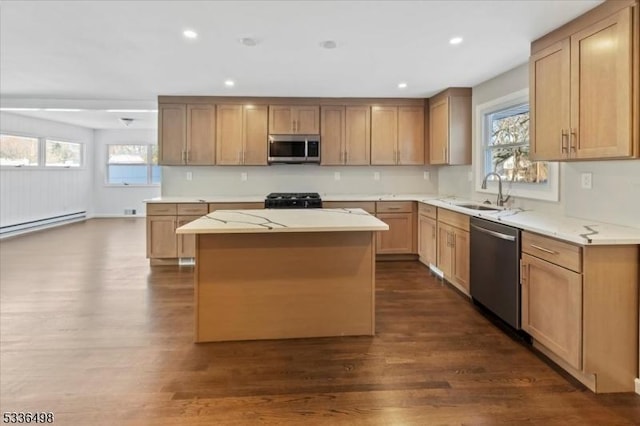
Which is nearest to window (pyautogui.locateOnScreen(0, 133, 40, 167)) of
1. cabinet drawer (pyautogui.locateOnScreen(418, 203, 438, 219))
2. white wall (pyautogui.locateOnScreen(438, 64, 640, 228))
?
cabinet drawer (pyautogui.locateOnScreen(418, 203, 438, 219))

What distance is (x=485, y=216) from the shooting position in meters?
3.15

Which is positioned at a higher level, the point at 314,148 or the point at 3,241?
the point at 314,148

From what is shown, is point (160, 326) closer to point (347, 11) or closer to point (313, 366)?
point (313, 366)

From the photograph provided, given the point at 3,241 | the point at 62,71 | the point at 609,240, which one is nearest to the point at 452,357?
the point at 609,240

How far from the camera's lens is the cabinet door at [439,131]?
193 inches

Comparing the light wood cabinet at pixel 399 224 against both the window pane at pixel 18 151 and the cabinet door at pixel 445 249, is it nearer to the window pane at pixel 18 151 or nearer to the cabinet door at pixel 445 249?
the cabinet door at pixel 445 249

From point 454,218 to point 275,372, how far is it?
99.9 inches

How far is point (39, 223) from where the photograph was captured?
812cm

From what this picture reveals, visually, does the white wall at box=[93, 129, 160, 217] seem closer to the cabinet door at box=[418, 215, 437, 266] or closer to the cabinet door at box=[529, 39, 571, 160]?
the cabinet door at box=[418, 215, 437, 266]

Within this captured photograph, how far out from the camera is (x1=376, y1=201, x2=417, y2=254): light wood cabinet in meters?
5.21

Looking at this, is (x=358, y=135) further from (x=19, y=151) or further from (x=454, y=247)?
(x=19, y=151)

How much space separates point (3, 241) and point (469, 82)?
26.2 ft

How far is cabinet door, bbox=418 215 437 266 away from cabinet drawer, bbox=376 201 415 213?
8.1 inches

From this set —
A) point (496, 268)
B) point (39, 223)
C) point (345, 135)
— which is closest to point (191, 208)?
point (345, 135)
